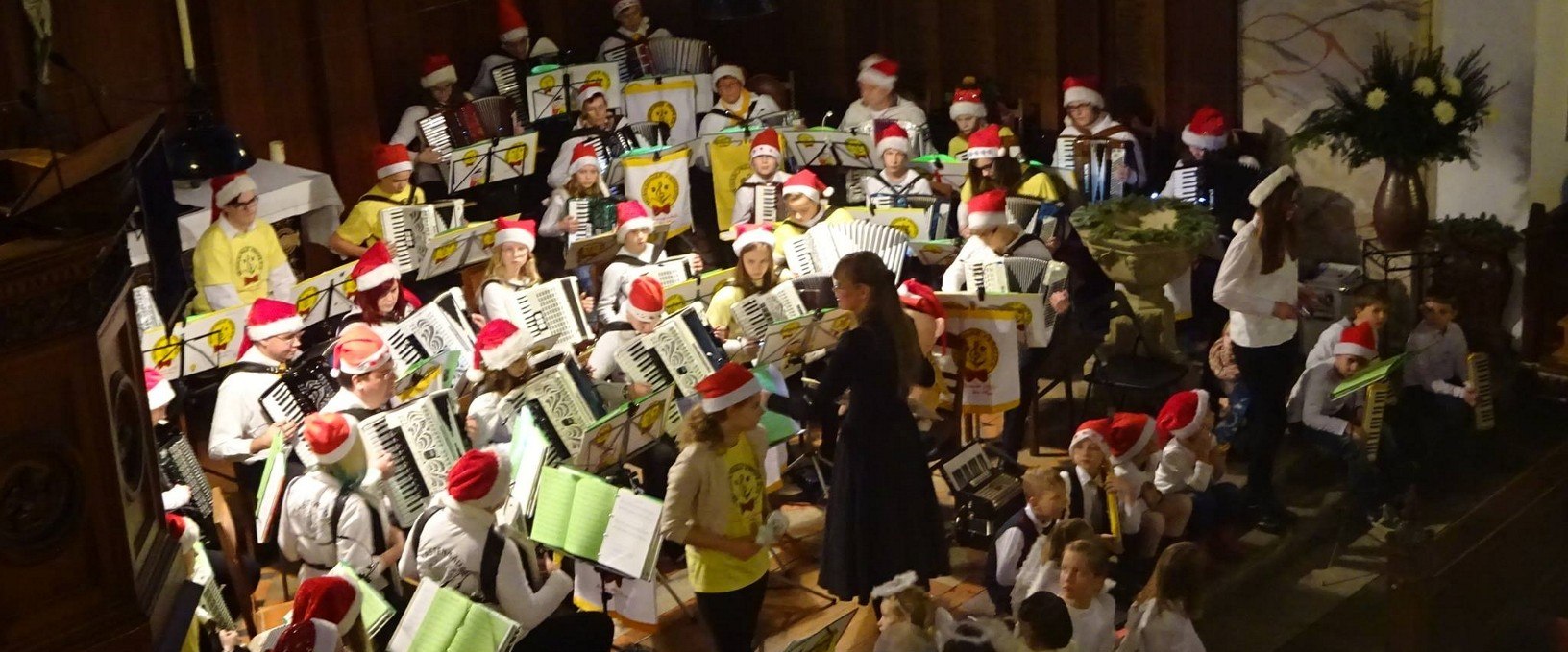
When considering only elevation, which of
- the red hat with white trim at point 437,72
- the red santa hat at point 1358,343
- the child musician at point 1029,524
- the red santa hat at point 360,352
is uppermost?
the red hat with white trim at point 437,72

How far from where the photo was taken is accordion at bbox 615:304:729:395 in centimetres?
797

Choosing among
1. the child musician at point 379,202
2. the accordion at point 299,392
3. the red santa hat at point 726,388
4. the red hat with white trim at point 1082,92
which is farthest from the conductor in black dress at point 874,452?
the red hat with white trim at point 1082,92

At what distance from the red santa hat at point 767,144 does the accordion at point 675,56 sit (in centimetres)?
263

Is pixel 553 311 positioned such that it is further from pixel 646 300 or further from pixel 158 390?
pixel 158 390

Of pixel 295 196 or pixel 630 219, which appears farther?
pixel 295 196

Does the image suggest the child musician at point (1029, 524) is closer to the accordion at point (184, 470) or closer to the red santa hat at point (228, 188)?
the accordion at point (184, 470)

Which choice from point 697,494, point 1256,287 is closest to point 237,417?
point 697,494

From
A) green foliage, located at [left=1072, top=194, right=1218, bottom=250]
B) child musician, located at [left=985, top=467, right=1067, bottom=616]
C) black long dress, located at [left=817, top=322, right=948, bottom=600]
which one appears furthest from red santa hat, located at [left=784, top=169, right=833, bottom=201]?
child musician, located at [left=985, top=467, right=1067, bottom=616]

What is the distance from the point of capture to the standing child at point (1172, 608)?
18.9 feet

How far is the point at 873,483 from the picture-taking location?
6777 mm

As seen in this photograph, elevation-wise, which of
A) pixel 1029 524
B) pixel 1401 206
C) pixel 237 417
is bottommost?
pixel 1029 524

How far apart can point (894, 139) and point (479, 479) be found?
5815 mm

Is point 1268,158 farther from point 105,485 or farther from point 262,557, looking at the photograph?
point 105,485

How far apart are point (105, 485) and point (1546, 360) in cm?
775
